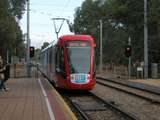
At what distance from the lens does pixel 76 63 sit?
25.1 meters

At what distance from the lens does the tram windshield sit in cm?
2497

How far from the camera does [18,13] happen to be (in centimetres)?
7012

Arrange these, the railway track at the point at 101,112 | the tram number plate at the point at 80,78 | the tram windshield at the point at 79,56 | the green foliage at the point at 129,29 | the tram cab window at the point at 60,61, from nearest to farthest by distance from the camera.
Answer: the railway track at the point at 101,112 → the tram number plate at the point at 80,78 → the tram windshield at the point at 79,56 → the tram cab window at the point at 60,61 → the green foliage at the point at 129,29

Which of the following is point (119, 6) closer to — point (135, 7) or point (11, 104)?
point (135, 7)

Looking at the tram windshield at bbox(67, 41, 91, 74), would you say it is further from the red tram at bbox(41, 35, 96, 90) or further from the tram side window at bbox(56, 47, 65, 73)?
the tram side window at bbox(56, 47, 65, 73)

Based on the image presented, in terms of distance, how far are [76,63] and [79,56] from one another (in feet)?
1.40

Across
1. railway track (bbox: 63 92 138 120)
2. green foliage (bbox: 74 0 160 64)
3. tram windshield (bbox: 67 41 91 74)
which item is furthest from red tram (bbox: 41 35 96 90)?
green foliage (bbox: 74 0 160 64)

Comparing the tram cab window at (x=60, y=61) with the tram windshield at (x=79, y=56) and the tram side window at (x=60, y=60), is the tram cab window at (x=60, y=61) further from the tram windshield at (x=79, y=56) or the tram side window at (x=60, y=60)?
the tram windshield at (x=79, y=56)

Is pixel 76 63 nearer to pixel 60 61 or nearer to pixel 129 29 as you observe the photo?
pixel 60 61

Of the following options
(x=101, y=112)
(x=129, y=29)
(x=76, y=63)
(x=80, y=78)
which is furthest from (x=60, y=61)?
(x=129, y=29)

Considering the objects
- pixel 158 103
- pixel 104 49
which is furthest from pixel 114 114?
pixel 104 49

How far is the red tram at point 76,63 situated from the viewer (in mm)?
24750

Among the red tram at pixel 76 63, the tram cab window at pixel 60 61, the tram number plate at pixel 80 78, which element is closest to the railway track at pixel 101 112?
the tram number plate at pixel 80 78

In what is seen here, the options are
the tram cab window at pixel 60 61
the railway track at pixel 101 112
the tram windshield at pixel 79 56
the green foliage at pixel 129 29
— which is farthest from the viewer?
the green foliage at pixel 129 29
